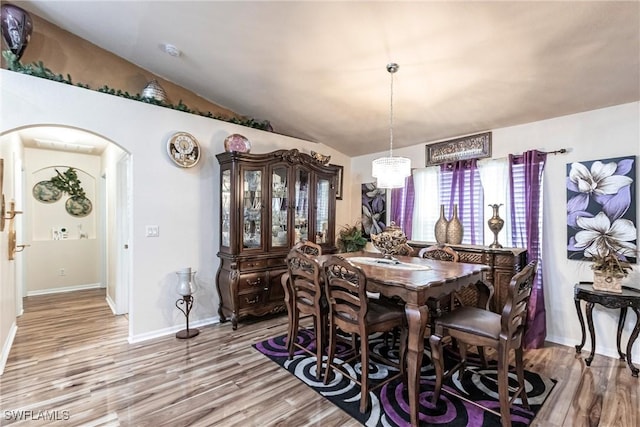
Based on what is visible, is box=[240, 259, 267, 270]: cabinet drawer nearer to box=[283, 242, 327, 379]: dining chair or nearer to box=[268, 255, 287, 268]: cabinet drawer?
box=[268, 255, 287, 268]: cabinet drawer

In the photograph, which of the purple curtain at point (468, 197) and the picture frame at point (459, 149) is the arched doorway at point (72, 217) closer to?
the picture frame at point (459, 149)

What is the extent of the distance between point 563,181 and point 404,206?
1.83 metres

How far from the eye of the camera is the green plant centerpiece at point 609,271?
2.54 metres

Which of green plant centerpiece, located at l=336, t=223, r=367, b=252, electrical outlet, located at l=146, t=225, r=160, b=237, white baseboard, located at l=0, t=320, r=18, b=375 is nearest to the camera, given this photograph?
white baseboard, located at l=0, t=320, r=18, b=375

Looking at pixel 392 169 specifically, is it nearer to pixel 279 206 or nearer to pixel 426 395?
pixel 279 206

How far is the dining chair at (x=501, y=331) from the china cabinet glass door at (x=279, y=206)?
220 centimetres

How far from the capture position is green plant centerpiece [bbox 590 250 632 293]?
2539 mm

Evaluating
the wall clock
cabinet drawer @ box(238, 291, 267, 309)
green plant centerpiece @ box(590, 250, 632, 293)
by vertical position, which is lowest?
cabinet drawer @ box(238, 291, 267, 309)

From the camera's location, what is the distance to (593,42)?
81.8 inches

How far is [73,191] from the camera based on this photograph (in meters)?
5.28

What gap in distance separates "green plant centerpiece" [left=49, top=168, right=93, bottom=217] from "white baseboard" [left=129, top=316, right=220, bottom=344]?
3.60 m

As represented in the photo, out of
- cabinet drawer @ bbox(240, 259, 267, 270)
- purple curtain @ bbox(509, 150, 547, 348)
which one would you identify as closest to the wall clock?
cabinet drawer @ bbox(240, 259, 267, 270)

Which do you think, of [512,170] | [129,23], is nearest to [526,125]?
[512,170]

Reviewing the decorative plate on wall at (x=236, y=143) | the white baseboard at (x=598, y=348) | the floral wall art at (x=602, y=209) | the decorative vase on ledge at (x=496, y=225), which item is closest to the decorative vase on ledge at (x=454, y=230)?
the decorative vase on ledge at (x=496, y=225)
